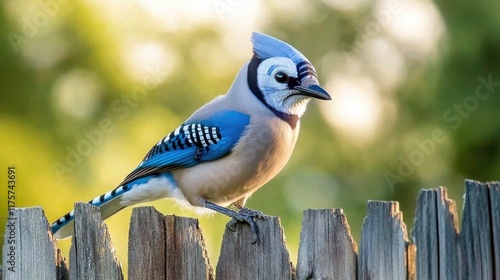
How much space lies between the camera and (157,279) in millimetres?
→ 2805

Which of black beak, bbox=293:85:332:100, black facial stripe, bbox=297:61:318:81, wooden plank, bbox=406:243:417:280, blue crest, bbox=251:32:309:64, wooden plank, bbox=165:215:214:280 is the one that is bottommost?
wooden plank, bbox=406:243:417:280

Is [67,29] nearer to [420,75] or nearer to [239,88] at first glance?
[239,88]

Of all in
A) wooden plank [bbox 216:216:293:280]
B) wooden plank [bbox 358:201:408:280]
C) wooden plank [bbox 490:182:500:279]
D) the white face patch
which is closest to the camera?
wooden plank [bbox 490:182:500:279]

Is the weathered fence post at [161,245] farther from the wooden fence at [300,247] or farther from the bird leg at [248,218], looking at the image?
the bird leg at [248,218]

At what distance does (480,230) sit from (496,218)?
57mm

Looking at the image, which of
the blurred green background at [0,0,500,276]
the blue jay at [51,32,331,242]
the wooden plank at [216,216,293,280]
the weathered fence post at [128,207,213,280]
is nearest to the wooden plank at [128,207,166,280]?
the weathered fence post at [128,207,213,280]

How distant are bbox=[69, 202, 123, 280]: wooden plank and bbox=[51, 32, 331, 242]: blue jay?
74 cm

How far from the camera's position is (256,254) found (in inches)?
106

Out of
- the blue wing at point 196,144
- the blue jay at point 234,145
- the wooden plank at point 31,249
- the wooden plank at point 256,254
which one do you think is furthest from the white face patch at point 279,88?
the wooden plank at point 31,249

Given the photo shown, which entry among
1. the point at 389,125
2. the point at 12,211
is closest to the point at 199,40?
the point at 389,125

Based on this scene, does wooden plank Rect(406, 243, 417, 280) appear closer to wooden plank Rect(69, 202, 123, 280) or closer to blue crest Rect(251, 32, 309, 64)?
wooden plank Rect(69, 202, 123, 280)

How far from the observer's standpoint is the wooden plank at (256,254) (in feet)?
8.66

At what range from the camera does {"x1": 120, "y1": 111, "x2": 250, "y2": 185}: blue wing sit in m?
3.68

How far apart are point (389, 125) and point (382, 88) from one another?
0.99 ft
